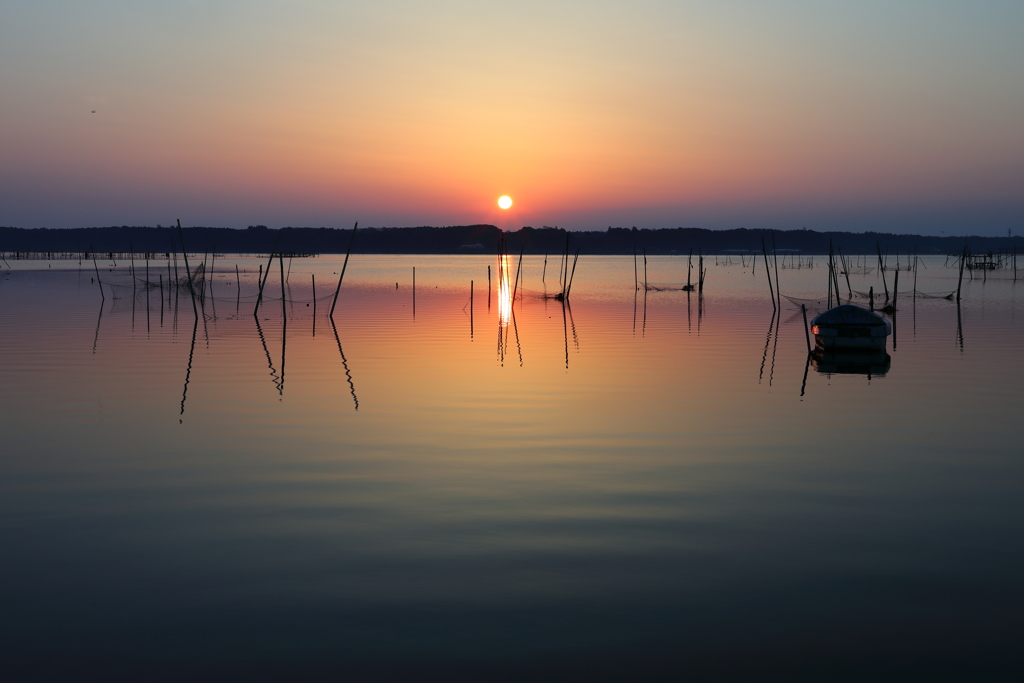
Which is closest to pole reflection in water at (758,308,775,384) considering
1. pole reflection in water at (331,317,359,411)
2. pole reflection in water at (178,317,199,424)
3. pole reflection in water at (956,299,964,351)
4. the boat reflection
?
the boat reflection

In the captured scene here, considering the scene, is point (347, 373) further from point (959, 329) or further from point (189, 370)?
point (959, 329)

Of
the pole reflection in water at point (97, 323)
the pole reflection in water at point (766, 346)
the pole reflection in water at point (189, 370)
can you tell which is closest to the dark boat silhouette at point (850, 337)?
the pole reflection in water at point (766, 346)

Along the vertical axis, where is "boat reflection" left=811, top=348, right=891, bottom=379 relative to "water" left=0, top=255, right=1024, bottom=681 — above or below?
above

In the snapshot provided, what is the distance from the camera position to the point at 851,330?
2164 cm

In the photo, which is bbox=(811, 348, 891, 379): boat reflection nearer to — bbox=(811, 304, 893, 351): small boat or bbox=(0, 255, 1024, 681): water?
bbox=(811, 304, 893, 351): small boat

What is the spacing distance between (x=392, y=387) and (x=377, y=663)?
438 inches

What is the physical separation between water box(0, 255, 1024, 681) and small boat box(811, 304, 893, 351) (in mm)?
3363

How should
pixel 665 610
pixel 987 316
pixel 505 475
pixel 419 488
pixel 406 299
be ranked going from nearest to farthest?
pixel 665 610 < pixel 419 488 < pixel 505 475 < pixel 987 316 < pixel 406 299

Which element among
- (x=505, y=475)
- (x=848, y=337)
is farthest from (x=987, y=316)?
(x=505, y=475)

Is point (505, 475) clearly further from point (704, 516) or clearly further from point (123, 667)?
point (123, 667)

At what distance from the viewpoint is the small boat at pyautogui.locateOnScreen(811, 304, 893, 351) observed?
21.6m

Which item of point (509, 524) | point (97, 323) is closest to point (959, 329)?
point (509, 524)

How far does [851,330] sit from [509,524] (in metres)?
16.5

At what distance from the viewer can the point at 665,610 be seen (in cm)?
565
